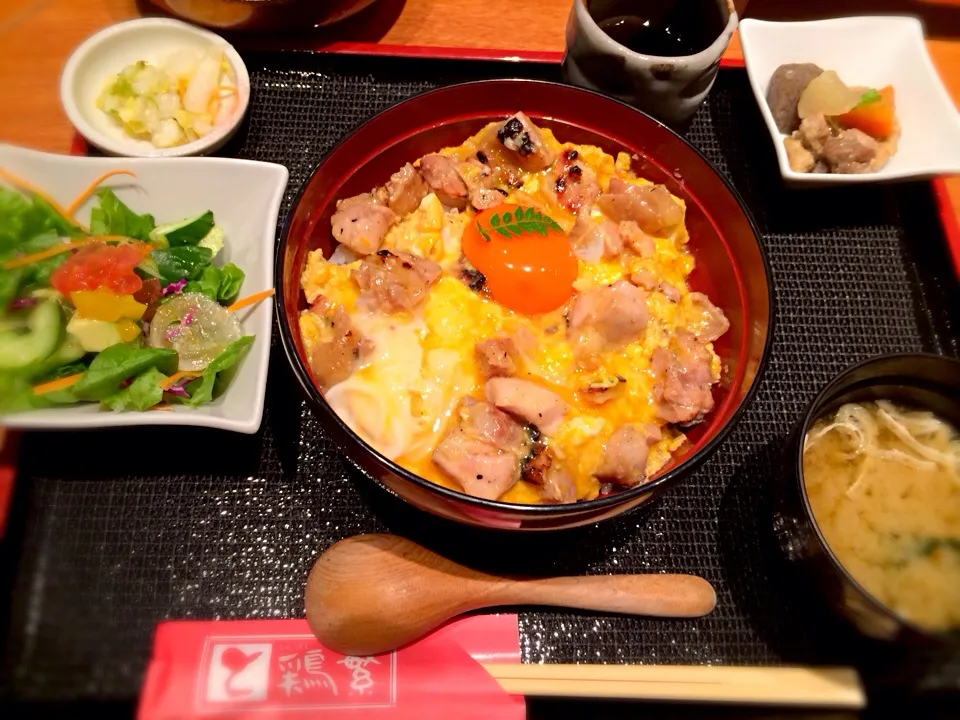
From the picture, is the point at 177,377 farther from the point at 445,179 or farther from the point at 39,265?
the point at 445,179

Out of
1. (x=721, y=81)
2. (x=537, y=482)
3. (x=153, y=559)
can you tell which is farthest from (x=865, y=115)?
(x=153, y=559)

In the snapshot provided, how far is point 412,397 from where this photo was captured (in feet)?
6.07

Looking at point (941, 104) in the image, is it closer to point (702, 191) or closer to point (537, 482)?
point (702, 191)

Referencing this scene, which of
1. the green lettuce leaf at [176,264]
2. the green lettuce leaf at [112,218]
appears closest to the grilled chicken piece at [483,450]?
the green lettuce leaf at [176,264]

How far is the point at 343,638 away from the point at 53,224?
1.56 meters

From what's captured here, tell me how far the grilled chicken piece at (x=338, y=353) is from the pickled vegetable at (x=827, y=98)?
6.12 ft

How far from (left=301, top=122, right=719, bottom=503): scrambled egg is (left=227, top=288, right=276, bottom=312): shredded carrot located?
112 millimetres

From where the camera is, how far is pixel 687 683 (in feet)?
5.65

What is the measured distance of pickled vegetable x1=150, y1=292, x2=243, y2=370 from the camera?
1.99 metres

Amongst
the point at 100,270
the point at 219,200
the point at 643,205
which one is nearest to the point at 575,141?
the point at 643,205

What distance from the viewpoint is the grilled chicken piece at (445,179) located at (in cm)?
213

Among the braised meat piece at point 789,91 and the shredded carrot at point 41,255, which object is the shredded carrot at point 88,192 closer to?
the shredded carrot at point 41,255

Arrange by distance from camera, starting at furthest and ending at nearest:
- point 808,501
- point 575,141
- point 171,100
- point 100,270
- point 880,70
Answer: point 880,70
point 171,100
point 575,141
point 100,270
point 808,501

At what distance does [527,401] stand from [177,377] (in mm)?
1034
